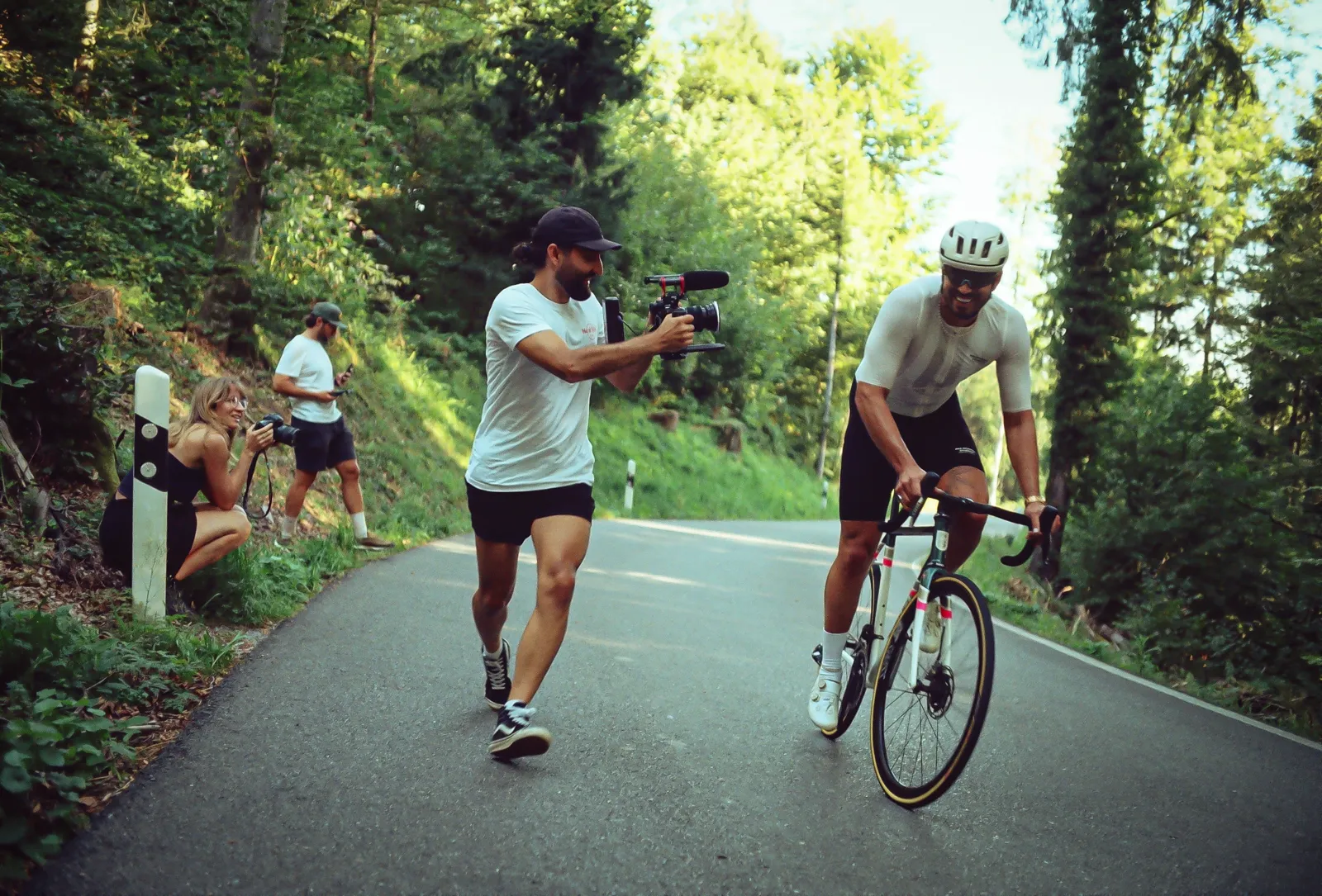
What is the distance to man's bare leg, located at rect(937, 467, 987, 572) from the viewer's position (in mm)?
4770

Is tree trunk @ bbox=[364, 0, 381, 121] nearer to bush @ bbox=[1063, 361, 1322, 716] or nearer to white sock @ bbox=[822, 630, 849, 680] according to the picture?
bush @ bbox=[1063, 361, 1322, 716]

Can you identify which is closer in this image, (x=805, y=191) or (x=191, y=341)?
(x=191, y=341)

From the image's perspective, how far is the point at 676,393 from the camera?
111 feet

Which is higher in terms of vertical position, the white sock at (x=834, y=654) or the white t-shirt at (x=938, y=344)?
the white t-shirt at (x=938, y=344)

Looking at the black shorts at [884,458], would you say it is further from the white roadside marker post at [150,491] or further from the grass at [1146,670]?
the grass at [1146,670]

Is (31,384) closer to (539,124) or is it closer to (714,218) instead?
(539,124)

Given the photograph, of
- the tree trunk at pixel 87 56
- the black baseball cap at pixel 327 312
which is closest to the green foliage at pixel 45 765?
the black baseball cap at pixel 327 312

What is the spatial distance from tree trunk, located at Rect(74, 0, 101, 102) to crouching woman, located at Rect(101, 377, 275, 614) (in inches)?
300

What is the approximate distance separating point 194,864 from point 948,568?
3.06m

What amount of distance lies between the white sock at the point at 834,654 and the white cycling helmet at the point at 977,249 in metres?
1.75

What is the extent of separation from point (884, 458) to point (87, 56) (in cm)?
1066

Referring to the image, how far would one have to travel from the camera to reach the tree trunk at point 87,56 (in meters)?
11.8

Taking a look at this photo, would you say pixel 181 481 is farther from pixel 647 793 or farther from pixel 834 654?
pixel 834 654

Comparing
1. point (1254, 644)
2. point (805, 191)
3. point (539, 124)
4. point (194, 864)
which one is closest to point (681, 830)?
point (194, 864)
